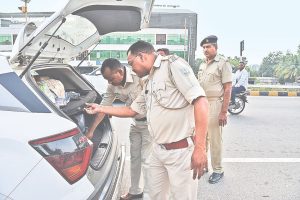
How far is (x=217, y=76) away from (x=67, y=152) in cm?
245

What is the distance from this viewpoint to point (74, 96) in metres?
3.50

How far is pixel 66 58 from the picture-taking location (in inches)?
138

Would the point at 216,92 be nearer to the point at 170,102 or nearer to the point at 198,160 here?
the point at 170,102

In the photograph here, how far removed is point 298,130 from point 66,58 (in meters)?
5.07

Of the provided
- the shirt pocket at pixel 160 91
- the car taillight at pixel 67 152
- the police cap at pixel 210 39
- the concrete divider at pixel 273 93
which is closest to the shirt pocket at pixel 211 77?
the police cap at pixel 210 39

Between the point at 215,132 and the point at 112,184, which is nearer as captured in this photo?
the point at 112,184

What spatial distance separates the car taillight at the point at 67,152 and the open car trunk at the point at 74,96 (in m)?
0.37

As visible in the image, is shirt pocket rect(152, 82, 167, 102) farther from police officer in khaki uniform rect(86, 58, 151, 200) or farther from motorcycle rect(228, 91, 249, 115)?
motorcycle rect(228, 91, 249, 115)

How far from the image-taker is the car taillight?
1.67m

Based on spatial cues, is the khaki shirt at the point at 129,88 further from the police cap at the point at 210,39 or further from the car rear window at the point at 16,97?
the car rear window at the point at 16,97

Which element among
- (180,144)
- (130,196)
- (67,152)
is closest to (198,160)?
(180,144)

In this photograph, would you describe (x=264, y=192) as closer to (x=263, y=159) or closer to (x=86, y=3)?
(x=263, y=159)

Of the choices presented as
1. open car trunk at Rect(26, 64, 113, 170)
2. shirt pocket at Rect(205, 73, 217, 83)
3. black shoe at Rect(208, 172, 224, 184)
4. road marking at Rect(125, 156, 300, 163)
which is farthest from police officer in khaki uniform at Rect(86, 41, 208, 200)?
road marking at Rect(125, 156, 300, 163)

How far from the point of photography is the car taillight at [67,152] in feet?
5.49
